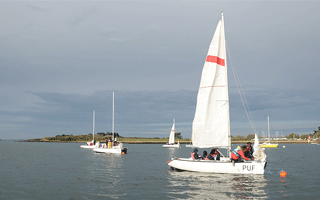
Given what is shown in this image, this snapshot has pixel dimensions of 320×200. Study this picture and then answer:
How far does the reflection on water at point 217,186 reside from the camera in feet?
58.6

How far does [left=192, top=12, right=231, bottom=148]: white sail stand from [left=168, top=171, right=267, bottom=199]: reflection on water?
3.16 m

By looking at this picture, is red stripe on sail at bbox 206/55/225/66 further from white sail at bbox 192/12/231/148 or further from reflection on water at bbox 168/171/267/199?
reflection on water at bbox 168/171/267/199

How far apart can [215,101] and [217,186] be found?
27.7 ft

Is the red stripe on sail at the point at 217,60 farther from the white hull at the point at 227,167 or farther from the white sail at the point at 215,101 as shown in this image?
the white hull at the point at 227,167

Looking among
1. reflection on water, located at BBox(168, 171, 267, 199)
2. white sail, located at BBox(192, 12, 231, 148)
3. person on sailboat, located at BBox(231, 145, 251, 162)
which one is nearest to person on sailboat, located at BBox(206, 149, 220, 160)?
white sail, located at BBox(192, 12, 231, 148)

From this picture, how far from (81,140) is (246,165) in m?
183

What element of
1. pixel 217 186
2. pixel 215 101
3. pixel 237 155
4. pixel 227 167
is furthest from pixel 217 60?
pixel 217 186

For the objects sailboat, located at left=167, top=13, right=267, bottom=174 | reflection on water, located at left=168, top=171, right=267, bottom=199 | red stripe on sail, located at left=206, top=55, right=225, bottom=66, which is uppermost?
red stripe on sail, located at left=206, top=55, right=225, bottom=66

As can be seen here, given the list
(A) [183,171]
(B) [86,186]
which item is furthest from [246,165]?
(B) [86,186]

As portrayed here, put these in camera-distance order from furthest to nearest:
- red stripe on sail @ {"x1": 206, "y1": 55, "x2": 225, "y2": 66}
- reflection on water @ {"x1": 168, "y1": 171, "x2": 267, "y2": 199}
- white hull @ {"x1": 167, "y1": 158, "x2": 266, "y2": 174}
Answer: red stripe on sail @ {"x1": 206, "y1": 55, "x2": 225, "y2": 66}, white hull @ {"x1": 167, "y1": 158, "x2": 266, "y2": 174}, reflection on water @ {"x1": 168, "y1": 171, "x2": 267, "y2": 199}

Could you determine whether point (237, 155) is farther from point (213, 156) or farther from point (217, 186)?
point (217, 186)

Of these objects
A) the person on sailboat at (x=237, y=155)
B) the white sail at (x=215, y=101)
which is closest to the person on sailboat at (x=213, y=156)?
the white sail at (x=215, y=101)

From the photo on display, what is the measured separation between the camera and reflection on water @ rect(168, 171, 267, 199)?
1786cm

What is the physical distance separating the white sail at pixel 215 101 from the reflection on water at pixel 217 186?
3.16 meters
